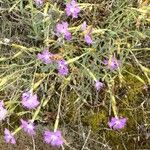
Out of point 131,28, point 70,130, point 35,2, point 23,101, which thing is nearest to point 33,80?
point 23,101

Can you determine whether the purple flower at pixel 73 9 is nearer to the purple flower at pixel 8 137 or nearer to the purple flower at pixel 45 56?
the purple flower at pixel 45 56

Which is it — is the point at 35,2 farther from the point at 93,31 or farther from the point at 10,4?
the point at 93,31


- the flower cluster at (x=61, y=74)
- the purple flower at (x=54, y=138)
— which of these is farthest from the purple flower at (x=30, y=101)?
the purple flower at (x=54, y=138)

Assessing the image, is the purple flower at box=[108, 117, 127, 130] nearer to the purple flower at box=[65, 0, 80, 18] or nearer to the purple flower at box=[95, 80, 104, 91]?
the purple flower at box=[95, 80, 104, 91]

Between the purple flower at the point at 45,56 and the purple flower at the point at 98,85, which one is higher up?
the purple flower at the point at 45,56

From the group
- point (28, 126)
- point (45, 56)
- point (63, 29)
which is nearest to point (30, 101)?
point (28, 126)

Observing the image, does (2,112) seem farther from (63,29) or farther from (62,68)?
(63,29)

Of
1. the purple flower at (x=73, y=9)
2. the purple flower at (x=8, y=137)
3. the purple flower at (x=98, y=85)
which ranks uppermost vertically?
the purple flower at (x=73, y=9)

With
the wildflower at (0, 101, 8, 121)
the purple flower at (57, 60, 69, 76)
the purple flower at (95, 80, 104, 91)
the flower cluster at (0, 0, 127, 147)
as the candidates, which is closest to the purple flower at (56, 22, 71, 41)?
the flower cluster at (0, 0, 127, 147)
